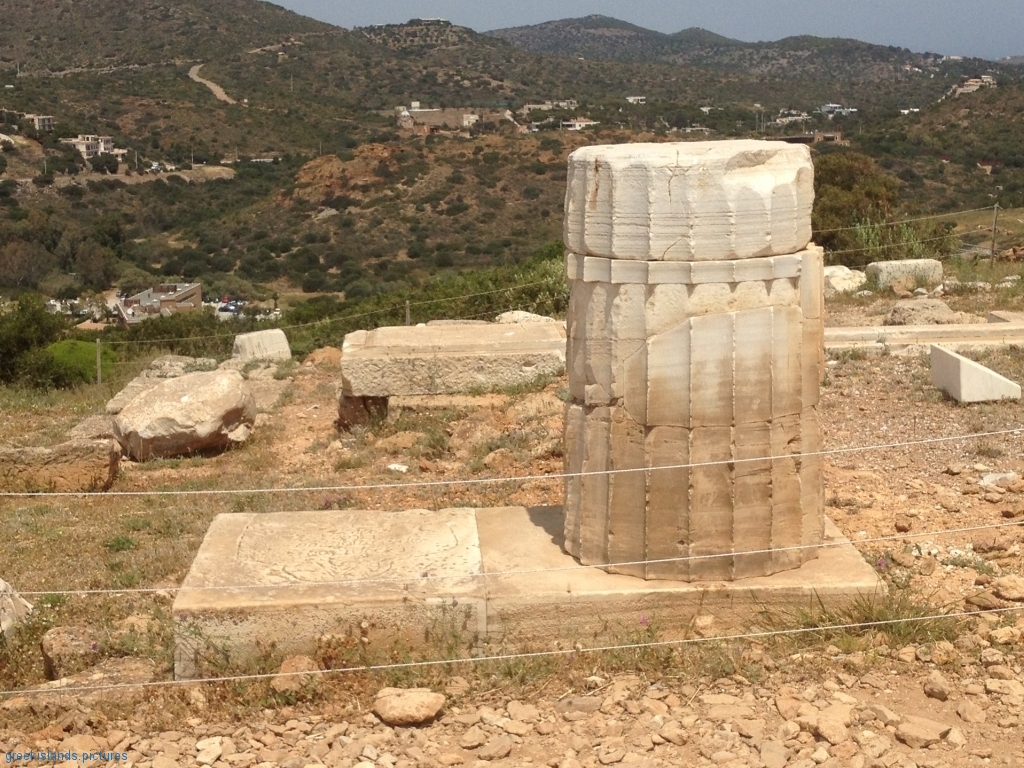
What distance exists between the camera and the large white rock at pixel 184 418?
29.9 ft

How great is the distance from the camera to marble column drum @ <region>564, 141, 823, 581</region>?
465 cm

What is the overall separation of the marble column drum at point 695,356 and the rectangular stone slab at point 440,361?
4.57m

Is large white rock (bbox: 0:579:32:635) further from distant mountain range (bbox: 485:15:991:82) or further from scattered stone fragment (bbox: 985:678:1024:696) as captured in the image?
distant mountain range (bbox: 485:15:991:82)

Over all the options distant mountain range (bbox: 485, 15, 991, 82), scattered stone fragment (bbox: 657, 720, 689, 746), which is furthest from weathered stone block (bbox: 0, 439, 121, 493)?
distant mountain range (bbox: 485, 15, 991, 82)

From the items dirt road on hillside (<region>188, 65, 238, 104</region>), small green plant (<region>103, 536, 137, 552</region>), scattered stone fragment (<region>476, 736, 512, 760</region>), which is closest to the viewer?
scattered stone fragment (<region>476, 736, 512, 760</region>)

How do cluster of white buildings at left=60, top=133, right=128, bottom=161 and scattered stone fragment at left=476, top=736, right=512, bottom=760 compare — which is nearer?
scattered stone fragment at left=476, top=736, right=512, bottom=760

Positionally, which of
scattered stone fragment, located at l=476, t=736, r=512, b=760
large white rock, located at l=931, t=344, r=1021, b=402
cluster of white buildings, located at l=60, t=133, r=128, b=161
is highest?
cluster of white buildings, located at l=60, t=133, r=128, b=161

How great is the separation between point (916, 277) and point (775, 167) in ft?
34.7

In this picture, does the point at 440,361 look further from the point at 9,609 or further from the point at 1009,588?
the point at 1009,588

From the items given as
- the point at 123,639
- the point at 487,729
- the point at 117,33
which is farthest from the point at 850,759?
the point at 117,33

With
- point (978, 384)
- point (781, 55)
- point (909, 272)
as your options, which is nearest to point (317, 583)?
point (978, 384)

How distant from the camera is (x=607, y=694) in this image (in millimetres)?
4445

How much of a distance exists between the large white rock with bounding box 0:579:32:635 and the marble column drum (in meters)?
2.54

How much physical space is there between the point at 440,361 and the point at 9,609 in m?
4.79
